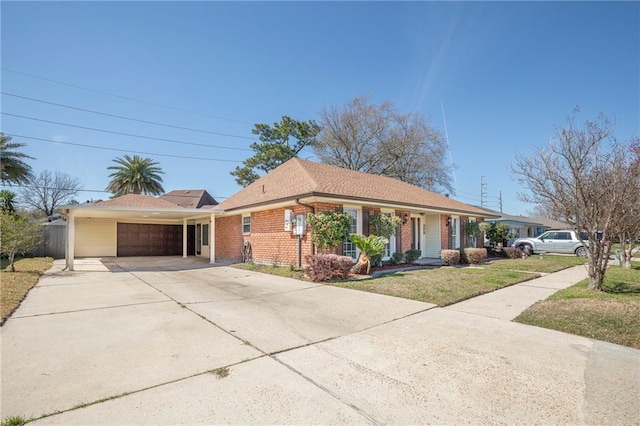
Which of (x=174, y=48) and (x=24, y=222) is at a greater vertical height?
(x=174, y=48)

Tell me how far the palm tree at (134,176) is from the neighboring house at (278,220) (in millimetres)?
14398

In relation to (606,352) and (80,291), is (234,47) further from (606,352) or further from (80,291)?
(606,352)

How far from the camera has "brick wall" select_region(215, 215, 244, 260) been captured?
52.1 feet

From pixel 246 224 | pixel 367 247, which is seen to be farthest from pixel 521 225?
pixel 246 224

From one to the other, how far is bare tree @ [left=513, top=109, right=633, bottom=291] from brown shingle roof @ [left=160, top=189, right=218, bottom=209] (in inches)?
1157

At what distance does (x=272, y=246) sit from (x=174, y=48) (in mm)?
9303

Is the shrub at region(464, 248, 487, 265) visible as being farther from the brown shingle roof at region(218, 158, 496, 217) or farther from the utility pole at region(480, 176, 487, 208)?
the utility pole at region(480, 176, 487, 208)

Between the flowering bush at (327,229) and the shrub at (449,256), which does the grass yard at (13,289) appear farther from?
the shrub at (449,256)

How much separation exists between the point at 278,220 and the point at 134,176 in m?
26.7

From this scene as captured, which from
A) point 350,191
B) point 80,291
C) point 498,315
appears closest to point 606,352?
point 498,315

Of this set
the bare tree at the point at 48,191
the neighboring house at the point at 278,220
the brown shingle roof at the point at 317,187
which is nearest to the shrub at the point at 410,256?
the neighboring house at the point at 278,220

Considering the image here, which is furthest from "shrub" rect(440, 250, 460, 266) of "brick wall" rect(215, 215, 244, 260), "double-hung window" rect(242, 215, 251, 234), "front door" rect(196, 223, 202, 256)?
"front door" rect(196, 223, 202, 256)

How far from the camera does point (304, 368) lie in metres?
3.46

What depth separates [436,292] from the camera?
7.45 metres
